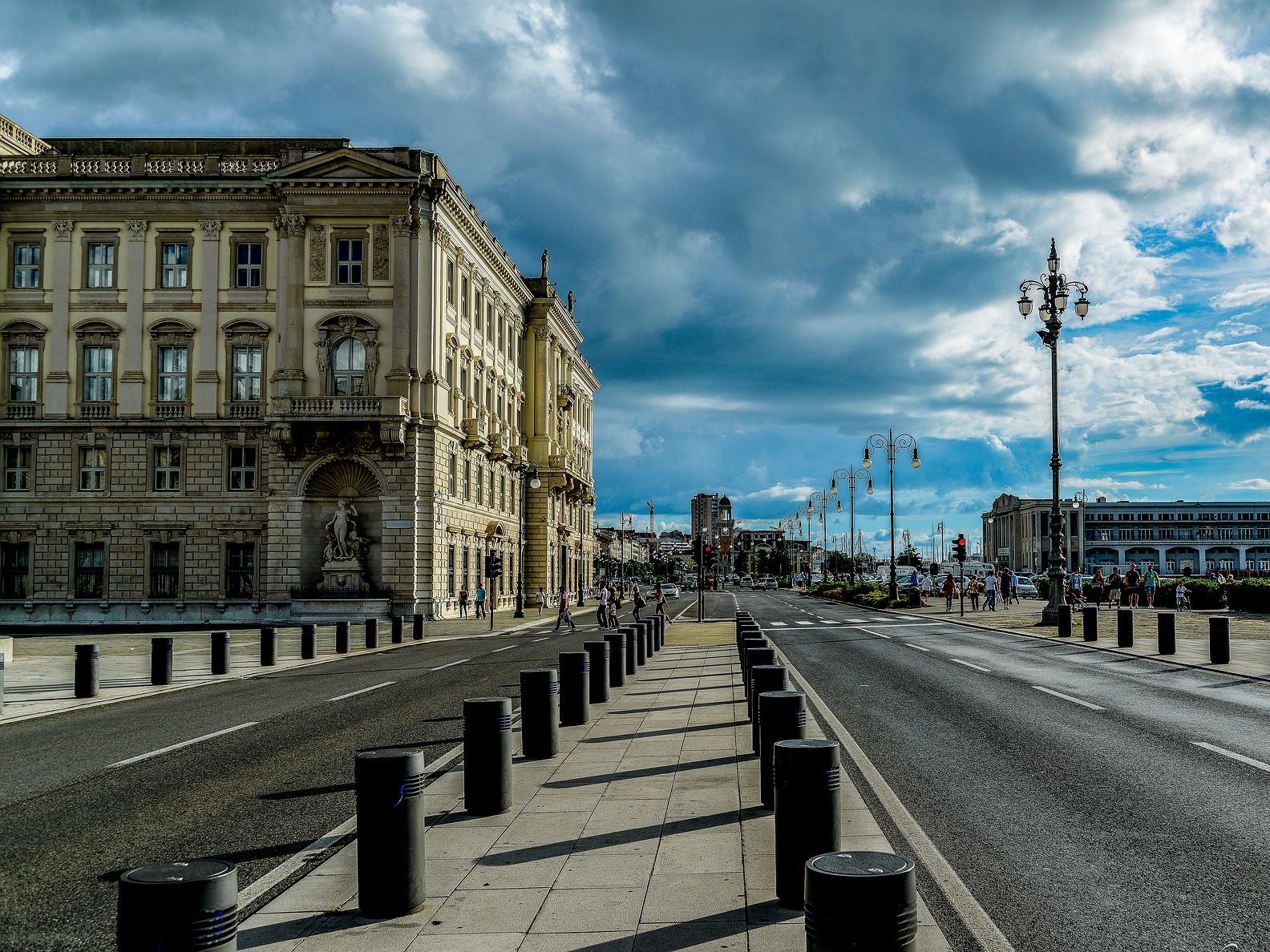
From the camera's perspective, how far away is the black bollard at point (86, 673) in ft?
57.2

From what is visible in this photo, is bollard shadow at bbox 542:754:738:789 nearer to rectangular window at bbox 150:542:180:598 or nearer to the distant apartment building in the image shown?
rectangular window at bbox 150:542:180:598

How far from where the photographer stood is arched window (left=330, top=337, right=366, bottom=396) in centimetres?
4781

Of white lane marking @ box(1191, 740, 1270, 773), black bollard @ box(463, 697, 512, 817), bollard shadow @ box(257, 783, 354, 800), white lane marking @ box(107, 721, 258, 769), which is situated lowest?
white lane marking @ box(107, 721, 258, 769)

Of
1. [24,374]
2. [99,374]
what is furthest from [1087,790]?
[24,374]

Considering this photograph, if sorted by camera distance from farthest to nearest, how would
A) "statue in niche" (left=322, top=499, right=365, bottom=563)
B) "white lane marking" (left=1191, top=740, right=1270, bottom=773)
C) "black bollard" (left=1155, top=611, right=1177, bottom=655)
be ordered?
"statue in niche" (left=322, top=499, right=365, bottom=563) → "black bollard" (left=1155, top=611, right=1177, bottom=655) → "white lane marking" (left=1191, top=740, right=1270, bottom=773)

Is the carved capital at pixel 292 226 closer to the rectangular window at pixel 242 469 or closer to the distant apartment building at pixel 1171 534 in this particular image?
the rectangular window at pixel 242 469

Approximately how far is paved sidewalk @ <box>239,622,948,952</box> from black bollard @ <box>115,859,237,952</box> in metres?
1.44

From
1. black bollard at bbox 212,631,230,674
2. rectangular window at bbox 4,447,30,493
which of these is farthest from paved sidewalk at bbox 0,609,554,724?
rectangular window at bbox 4,447,30,493

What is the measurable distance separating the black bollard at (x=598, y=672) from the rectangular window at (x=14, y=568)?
42050 mm

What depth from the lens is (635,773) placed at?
9.74 meters

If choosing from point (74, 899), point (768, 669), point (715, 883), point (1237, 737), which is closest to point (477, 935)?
point (715, 883)

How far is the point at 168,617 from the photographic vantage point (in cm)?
4650

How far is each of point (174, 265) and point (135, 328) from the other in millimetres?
3325

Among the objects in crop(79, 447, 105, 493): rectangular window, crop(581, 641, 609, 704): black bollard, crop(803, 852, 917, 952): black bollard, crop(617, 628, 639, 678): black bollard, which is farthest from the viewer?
crop(79, 447, 105, 493): rectangular window
